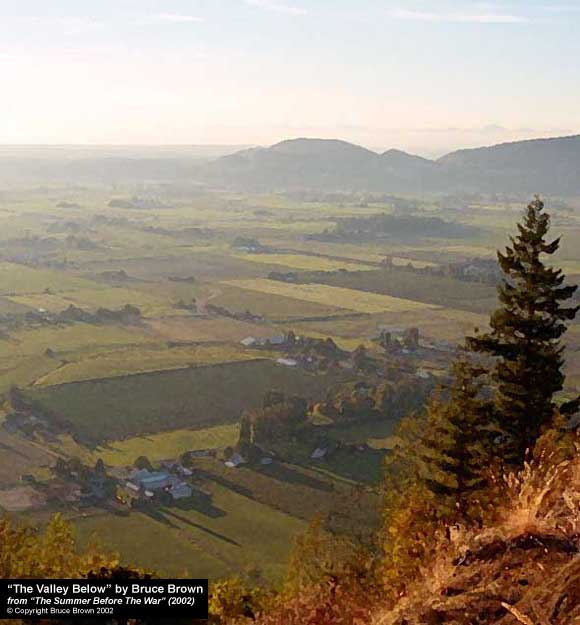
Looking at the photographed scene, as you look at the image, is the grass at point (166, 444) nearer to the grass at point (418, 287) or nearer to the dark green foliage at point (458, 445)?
the dark green foliage at point (458, 445)

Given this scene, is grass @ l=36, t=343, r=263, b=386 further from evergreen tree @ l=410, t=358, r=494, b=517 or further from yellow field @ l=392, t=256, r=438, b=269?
yellow field @ l=392, t=256, r=438, b=269

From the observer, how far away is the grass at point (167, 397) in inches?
2601

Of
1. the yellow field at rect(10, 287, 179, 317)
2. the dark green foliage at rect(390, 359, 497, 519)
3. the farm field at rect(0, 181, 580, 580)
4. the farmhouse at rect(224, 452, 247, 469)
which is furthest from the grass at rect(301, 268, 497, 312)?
the dark green foliage at rect(390, 359, 497, 519)

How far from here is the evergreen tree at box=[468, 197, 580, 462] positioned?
2080 cm

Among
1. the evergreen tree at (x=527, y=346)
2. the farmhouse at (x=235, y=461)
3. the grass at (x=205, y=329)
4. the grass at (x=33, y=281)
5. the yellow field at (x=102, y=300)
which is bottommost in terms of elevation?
the farmhouse at (x=235, y=461)

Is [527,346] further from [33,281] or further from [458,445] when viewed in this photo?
[33,281]

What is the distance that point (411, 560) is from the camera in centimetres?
1212

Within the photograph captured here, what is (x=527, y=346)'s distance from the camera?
2164 centimetres

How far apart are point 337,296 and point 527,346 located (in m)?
108
